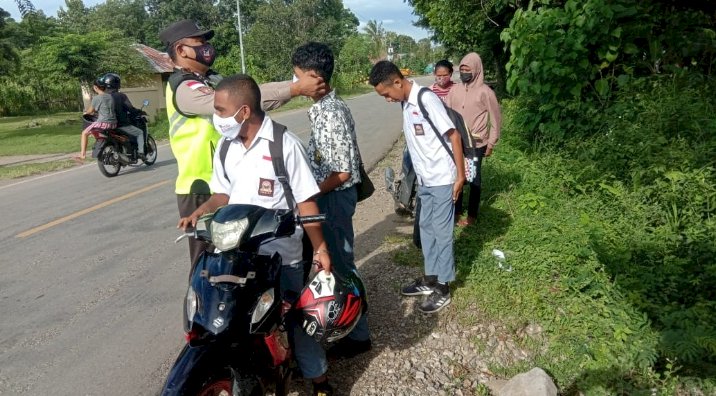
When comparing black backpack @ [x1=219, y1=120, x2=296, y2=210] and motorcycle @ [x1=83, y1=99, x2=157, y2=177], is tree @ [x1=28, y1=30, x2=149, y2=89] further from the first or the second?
black backpack @ [x1=219, y1=120, x2=296, y2=210]

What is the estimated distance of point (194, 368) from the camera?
202 cm

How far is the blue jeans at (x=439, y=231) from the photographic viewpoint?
3.66 m

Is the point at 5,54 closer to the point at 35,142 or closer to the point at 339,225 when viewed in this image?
the point at 35,142

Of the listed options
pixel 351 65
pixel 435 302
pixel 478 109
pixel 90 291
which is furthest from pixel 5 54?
pixel 351 65

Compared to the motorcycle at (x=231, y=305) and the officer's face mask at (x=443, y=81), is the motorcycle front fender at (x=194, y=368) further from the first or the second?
the officer's face mask at (x=443, y=81)

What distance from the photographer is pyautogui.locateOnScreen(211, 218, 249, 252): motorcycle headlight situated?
6.63 feet

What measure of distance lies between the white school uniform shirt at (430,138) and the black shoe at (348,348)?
1192 millimetres

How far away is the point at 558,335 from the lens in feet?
10.6

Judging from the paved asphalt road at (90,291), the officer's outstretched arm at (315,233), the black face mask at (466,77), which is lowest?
the paved asphalt road at (90,291)

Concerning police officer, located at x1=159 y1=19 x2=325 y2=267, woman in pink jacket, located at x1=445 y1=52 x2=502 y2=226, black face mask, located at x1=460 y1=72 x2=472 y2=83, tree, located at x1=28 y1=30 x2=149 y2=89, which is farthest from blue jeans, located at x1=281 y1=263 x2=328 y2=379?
tree, located at x1=28 y1=30 x2=149 y2=89

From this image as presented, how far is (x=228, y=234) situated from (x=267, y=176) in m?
0.45

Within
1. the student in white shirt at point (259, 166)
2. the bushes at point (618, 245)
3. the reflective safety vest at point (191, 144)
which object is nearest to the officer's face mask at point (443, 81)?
the bushes at point (618, 245)

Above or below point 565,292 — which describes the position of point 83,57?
above

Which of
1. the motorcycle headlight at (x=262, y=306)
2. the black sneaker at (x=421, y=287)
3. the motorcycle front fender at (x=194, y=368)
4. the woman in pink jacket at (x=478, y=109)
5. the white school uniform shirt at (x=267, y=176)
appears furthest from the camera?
the woman in pink jacket at (x=478, y=109)
